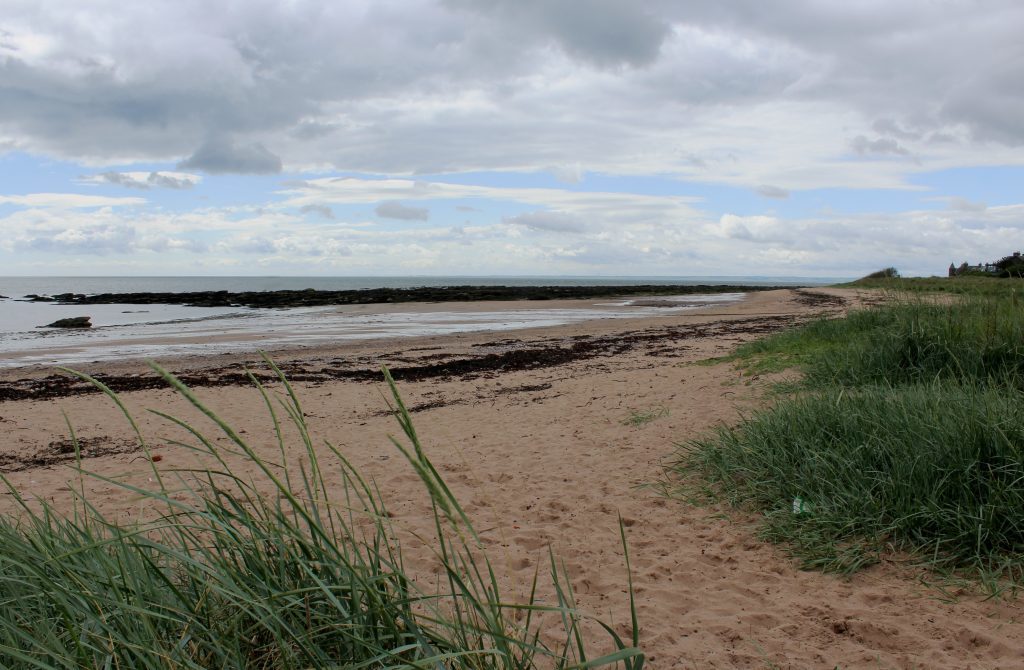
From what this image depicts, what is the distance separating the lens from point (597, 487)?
600cm

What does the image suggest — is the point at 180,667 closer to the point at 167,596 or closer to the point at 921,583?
the point at 167,596

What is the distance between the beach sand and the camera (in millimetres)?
3301

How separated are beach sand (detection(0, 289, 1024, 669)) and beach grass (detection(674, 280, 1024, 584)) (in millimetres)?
268

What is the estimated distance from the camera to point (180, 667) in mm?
2031

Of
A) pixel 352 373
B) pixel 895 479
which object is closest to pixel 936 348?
pixel 895 479

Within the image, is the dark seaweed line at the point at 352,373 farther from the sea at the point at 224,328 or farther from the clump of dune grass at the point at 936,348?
the clump of dune grass at the point at 936,348

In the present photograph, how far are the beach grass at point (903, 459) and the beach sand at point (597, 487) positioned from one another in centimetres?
27

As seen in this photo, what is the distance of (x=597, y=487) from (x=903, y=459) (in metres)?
2.44

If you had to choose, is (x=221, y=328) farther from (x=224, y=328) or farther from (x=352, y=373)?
(x=352, y=373)

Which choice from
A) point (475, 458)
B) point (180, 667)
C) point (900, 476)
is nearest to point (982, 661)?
point (900, 476)

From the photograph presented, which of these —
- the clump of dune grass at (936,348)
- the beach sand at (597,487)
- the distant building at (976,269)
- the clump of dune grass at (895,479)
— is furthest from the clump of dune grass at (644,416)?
the distant building at (976,269)

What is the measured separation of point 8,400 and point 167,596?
13233mm

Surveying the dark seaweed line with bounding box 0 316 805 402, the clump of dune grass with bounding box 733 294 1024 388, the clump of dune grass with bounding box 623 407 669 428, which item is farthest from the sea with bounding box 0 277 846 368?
the clump of dune grass with bounding box 733 294 1024 388

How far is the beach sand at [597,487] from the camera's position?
330 centimetres
